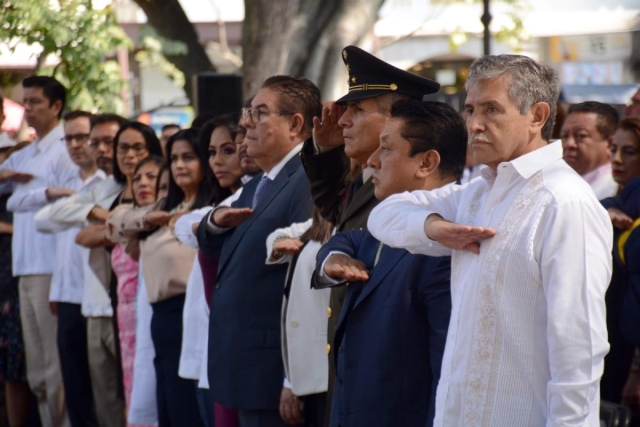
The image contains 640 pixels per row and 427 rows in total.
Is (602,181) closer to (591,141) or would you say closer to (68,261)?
(591,141)

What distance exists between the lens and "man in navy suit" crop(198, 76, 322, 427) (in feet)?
16.7

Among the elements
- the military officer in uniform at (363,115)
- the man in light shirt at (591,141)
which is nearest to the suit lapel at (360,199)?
the military officer in uniform at (363,115)

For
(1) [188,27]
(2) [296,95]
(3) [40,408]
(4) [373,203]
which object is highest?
(1) [188,27]

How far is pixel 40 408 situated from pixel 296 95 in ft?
13.3

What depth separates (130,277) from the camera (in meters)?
6.83

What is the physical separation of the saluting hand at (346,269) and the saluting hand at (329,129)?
0.95m

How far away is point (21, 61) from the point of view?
19.0 m

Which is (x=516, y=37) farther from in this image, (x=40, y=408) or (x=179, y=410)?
(x=179, y=410)

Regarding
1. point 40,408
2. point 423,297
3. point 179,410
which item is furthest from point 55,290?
→ point 423,297

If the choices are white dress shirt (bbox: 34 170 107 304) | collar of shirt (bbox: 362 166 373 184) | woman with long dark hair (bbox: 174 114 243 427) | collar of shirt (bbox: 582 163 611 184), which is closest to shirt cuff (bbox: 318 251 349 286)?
collar of shirt (bbox: 362 166 373 184)

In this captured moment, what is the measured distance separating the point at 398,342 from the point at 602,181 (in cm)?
286

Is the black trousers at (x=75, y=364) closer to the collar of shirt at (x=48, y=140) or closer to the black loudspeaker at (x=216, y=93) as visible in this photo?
the collar of shirt at (x=48, y=140)

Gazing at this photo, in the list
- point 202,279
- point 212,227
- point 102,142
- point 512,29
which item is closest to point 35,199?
point 102,142

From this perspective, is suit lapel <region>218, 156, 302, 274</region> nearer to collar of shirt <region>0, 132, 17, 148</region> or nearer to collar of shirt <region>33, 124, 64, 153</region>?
collar of shirt <region>33, 124, 64, 153</region>
